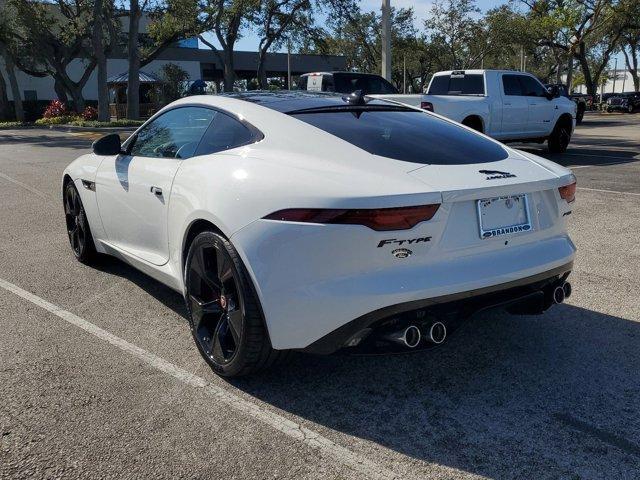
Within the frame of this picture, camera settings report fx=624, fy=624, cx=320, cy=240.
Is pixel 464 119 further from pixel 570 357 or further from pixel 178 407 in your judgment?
pixel 178 407

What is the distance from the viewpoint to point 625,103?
1729 inches

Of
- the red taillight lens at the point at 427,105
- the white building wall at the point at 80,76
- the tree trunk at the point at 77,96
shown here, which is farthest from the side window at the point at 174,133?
the white building wall at the point at 80,76

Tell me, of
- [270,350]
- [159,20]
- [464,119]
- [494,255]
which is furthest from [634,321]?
[159,20]

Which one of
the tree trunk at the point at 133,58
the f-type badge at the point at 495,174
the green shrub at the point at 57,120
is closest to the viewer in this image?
the f-type badge at the point at 495,174

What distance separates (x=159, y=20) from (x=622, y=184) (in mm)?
33122

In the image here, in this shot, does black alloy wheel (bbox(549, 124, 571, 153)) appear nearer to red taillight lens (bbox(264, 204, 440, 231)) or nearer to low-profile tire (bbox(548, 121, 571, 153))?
low-profile tire (bbox(548, 121, 571, 153))

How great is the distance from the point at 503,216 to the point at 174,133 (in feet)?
7.53

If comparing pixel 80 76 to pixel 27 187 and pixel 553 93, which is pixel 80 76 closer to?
pixel 27 187

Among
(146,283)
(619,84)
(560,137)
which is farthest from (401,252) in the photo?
(619,84)

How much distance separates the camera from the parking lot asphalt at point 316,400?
2.62m

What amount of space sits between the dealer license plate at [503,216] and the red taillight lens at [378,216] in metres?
0.32

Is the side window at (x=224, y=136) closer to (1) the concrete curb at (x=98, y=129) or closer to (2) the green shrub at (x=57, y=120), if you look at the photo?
(1) the concrete curb at (x=98, y=129)

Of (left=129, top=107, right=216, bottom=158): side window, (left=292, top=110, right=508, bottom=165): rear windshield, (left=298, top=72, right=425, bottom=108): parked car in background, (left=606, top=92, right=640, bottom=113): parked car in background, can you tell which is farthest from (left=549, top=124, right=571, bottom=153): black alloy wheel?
(left=606, top=92, right=640, bottom=113): parked car in background

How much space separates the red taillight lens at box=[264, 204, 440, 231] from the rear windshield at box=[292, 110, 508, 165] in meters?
0.48
